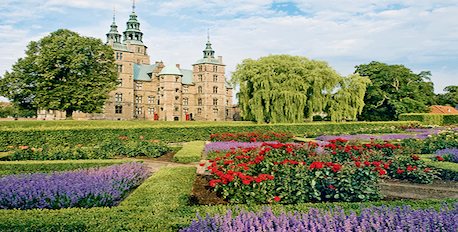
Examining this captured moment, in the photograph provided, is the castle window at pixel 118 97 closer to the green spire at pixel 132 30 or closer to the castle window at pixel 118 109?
the castle window at pixel 118 109

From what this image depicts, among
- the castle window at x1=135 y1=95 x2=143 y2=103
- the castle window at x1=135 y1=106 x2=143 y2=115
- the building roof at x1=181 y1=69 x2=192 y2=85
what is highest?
the building roof at x1=181 y1=69 x2=192 y2=85

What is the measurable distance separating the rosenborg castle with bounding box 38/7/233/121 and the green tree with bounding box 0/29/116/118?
21.7 metres

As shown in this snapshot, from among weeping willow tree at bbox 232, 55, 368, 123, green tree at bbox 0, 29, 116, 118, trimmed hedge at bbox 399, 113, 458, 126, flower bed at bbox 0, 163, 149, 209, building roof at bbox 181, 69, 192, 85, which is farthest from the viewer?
building roof at bbox 181, 69, 192, 85

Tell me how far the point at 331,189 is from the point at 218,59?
6067 centimetres

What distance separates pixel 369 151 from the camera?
32.9 feet

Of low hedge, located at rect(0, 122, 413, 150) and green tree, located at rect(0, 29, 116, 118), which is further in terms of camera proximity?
green tree, located at rect(0, 29, 116, 118)

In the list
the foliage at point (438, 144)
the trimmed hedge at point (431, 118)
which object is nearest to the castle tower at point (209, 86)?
the trimmed hedge at point (431, 118)

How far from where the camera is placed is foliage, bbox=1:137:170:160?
1241cm

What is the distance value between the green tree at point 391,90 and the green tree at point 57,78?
33360mm

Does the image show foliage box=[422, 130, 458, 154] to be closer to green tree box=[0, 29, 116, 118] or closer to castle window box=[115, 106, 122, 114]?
green tree box=[0, 29, 116, 118]

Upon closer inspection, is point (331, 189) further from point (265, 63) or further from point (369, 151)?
point (265, 63)

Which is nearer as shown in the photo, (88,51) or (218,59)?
(88,51)

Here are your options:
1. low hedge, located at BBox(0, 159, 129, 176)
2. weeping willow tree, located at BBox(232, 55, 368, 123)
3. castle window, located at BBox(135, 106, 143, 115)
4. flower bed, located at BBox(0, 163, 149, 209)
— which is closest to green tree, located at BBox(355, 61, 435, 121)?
weeping willow tree, located at BBox(232, 55, 368, 123)

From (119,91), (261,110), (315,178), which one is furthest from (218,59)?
(315,178)
